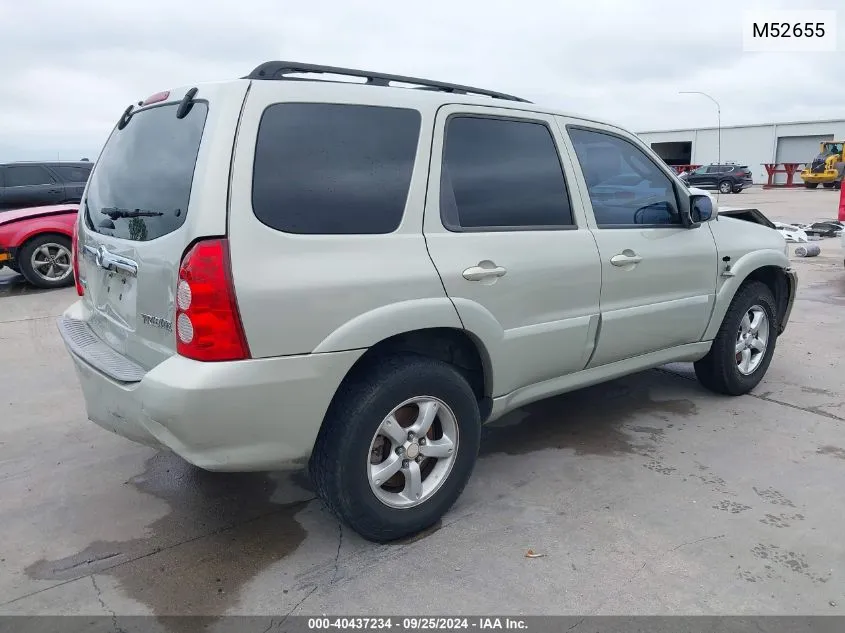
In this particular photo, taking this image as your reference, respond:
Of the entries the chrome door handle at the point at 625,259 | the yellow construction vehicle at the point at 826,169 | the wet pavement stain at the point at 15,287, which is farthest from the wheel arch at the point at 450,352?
the yellow construction vehicle at the point at 826,169


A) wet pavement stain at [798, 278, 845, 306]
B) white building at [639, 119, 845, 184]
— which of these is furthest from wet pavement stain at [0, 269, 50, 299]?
white building at [639, 119, 845, 184]

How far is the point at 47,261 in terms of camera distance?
896 centimetres

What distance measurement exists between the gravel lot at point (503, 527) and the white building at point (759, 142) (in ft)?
158

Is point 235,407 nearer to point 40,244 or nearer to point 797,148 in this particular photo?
point 40,244

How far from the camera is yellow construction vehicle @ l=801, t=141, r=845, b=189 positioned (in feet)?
110

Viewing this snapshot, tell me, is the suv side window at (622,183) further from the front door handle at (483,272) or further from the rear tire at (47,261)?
the rear tire at (47,261)

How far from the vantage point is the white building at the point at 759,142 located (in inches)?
1908

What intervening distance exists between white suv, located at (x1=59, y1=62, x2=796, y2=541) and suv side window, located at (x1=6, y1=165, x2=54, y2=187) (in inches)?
373

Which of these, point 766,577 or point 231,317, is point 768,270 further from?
point 231,317

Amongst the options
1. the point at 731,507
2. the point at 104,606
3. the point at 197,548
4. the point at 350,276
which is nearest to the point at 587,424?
the point at 731,507

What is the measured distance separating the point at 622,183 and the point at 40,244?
8.05 meters

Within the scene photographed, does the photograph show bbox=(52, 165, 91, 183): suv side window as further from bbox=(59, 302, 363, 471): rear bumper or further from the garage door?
the garage door

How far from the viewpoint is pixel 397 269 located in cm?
267

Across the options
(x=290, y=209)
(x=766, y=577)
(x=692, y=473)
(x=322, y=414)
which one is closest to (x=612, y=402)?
(x=692, y=473)
